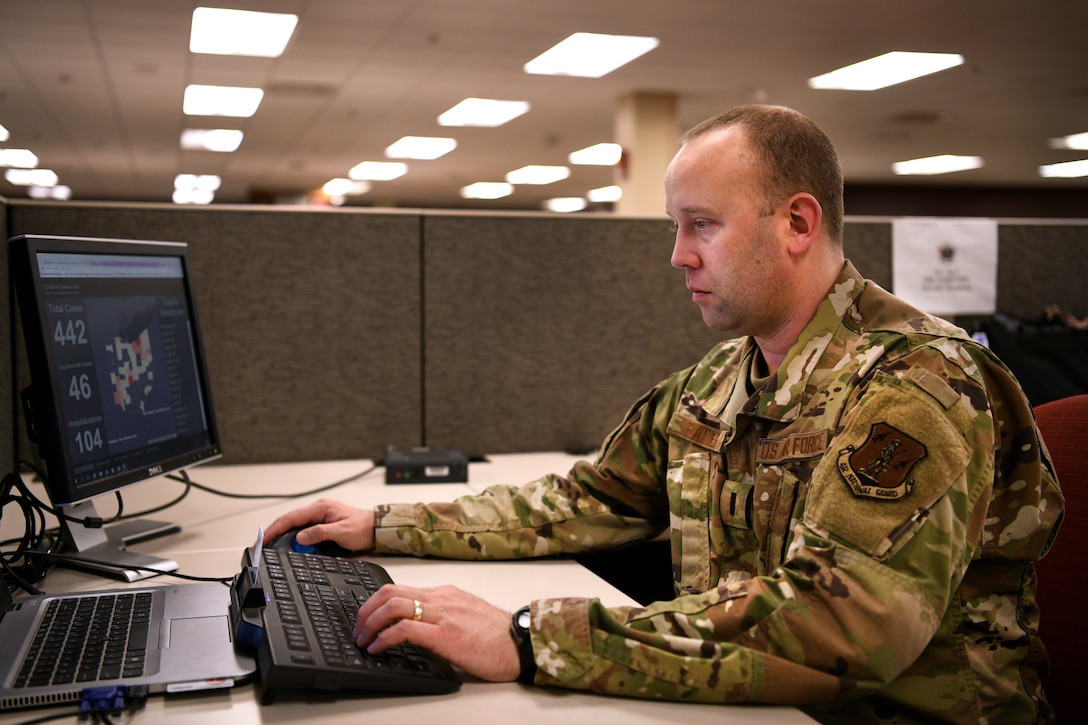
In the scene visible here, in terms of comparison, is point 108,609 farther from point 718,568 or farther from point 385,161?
point 385,161

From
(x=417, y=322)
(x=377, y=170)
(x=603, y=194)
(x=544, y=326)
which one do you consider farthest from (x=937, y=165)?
(x=417, y=322)

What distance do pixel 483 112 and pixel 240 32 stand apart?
105 inches

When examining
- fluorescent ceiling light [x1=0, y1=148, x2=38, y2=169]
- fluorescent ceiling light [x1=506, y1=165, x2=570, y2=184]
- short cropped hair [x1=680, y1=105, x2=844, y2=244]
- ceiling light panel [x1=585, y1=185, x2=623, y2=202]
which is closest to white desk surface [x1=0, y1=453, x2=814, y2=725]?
short cropped hair [x1=680, y1=105, x2=844, y2=244]

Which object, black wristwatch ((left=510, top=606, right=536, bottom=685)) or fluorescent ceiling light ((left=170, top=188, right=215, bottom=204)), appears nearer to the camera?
black wristwatch ((left=510, top=606, right=536, bottom=685))

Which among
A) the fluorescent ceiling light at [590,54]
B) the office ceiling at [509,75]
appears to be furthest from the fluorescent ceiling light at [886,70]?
the fluorescent ceiling light at [590,54]

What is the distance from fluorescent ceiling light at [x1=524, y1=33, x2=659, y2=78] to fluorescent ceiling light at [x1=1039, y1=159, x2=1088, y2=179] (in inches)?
266

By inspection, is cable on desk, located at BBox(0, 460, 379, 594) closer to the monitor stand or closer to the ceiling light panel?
the monitor stand

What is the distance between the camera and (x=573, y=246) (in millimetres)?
1860

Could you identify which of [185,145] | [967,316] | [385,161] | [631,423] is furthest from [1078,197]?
[631,423]

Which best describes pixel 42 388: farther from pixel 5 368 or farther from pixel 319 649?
pixel 5 368

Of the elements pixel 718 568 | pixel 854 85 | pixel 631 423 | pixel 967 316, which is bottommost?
pixel 718 568

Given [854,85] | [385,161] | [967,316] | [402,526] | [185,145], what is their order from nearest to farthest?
1. [402,526]
2. [967,316]
3. [854,85]
4. [185,145]
5. [385,161]

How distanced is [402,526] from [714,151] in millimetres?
591

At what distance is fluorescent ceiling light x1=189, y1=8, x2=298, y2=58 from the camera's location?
4566 mm
